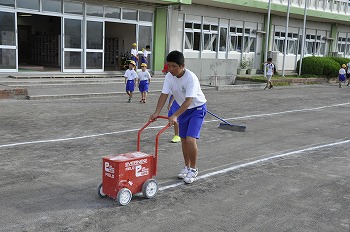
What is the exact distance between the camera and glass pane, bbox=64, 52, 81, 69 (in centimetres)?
1981

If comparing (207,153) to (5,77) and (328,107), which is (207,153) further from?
(5,77)

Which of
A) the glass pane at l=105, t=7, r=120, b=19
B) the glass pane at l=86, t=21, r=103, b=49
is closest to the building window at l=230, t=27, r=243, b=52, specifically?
the glass pane at l=105, t=7, r=120, b=19

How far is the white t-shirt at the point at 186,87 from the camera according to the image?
5.77 metres

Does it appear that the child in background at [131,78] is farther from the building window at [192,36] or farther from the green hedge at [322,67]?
the green hedge at [322,67]

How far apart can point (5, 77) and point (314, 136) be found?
1275cm

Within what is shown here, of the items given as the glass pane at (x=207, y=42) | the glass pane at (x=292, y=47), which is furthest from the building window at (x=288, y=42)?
the glass pane at (x=207, y=42)

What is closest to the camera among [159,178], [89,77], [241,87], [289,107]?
[159,178]

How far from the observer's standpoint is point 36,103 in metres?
13.4

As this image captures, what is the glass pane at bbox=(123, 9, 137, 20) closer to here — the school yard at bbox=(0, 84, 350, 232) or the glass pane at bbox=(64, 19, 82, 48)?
the glass pane at bbox=(64, 19, 82, 48)

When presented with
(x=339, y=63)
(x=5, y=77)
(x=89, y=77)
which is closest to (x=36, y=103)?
(x=5, y=77)

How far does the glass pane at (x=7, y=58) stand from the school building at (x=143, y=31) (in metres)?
0.04

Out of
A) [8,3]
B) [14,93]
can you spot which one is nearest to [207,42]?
[8,3]

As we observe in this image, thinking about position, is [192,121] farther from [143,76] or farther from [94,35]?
[94,35]

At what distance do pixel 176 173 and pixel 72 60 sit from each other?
48.4 feet
